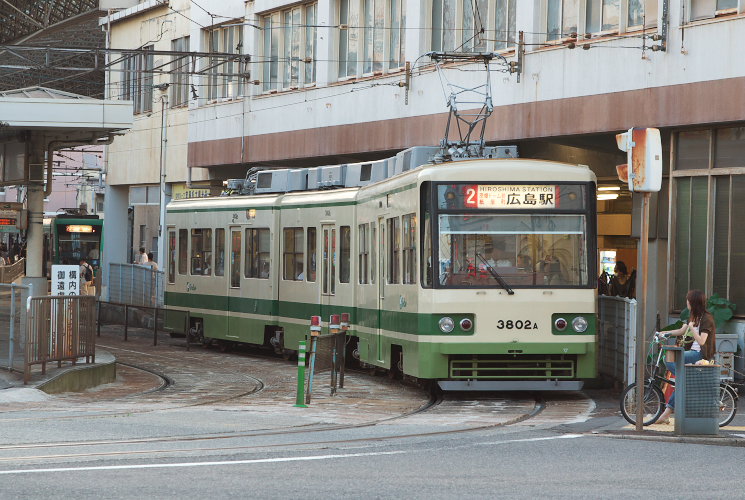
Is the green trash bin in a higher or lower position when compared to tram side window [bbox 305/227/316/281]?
lower

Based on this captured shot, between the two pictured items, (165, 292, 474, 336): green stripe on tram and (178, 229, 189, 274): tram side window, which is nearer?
(165, 292, 474, 336): green stripe on tram

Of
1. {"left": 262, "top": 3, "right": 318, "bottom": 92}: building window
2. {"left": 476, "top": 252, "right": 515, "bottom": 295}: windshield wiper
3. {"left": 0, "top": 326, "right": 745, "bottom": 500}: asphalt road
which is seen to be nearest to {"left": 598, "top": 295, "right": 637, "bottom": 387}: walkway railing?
{"left": 0, "top": 326, "right": 745, "bottom": 500}: asphalt road

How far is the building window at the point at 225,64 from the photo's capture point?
3881 cm

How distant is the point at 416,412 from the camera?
54.5 ft

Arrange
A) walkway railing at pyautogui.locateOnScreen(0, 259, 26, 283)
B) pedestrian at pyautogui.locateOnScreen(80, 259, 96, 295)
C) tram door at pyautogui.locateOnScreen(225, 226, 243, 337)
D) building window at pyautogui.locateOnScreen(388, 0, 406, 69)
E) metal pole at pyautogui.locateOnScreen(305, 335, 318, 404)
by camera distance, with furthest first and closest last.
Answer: walkway railing at pyautogui.locateOnScreen(0, 259, 26, 283) < pedestrian at pyautogui.locateOnScreen(80, 259, 96, 295) < building window at pyautogui.locateOnScreen(388, 0, 406, 69) < tram door at pyautogui.locateOnScreen(225, 226, 243, 337) < metal pole at pyautogui.locateOnScreen(305, 335, 318, 404)

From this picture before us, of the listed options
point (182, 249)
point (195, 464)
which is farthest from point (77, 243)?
point (195, 464)

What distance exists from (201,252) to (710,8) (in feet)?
37.1

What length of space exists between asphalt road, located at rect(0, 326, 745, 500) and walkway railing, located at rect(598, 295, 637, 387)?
0.58 meters

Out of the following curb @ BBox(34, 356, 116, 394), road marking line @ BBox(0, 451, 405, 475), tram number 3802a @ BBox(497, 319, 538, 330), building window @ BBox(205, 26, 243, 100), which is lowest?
curb @ BBox(34, 356, 116, 394)

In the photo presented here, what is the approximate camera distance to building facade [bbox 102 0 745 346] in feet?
73.7

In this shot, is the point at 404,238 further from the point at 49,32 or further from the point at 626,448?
the point at 49,32

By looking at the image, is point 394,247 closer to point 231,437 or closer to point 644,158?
point 644,158

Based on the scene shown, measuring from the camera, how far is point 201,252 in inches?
1123

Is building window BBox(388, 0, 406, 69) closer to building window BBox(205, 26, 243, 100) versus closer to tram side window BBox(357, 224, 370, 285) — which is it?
building window BBox(205, 26, 243, 100)
